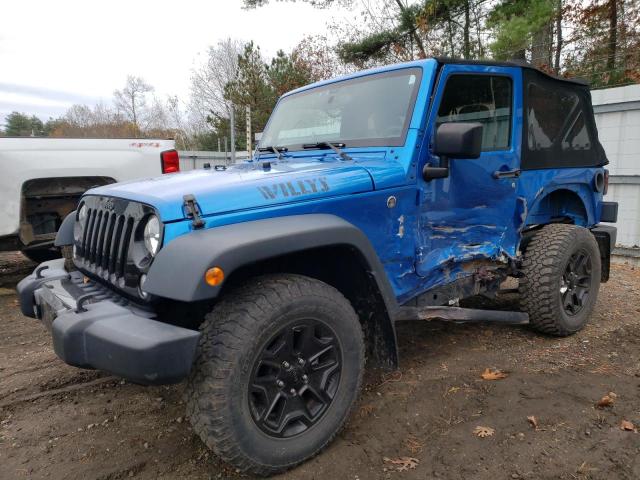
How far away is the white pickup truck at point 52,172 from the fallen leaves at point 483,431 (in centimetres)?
435

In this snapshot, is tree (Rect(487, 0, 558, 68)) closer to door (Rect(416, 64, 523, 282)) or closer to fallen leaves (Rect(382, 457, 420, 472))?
door (Rect(416, 64, 523, 282))

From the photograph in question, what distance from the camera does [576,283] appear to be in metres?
3.98

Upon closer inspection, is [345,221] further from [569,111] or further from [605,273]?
[605,273]

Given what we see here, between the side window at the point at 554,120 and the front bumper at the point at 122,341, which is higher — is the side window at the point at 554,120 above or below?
above

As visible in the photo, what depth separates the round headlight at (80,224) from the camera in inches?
111

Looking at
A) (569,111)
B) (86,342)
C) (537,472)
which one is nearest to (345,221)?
(86,342)

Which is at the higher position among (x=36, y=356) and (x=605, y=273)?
(x=605, y=273)

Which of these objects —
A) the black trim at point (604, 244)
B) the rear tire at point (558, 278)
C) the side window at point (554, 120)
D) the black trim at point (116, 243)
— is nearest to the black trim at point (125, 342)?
the black trim at point (116, 243)

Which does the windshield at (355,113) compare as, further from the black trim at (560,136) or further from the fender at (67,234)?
the fender at (67,234)

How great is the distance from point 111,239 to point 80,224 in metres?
0.67

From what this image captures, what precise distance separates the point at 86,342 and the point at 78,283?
0.85 m

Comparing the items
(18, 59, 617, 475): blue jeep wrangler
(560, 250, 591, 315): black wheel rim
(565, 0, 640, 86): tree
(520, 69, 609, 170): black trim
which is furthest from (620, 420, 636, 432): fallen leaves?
(565, 0, 640, 86): tree

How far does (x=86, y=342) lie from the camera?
1941 millimetres

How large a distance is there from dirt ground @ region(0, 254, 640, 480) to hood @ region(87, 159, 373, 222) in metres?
1.26
